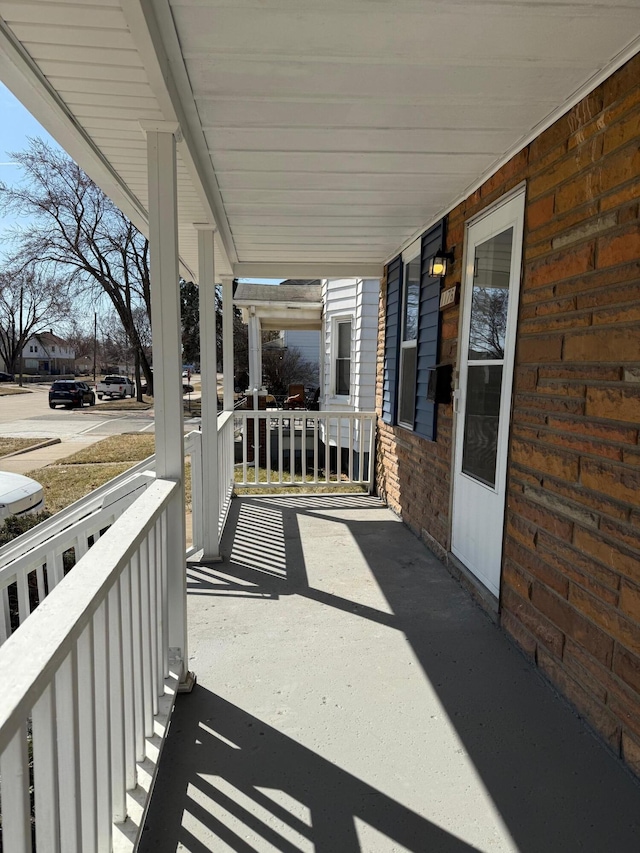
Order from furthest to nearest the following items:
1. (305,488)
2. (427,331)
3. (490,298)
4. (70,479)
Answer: (70,479)
(305,488)
(427,331)
(490,298)

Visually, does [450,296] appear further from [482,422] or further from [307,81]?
[307,81]

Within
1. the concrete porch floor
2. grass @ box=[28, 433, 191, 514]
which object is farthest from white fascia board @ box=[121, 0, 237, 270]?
grass @ box=[28, 433, 191, 514]

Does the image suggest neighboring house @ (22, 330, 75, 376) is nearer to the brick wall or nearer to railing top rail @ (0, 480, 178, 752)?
the brick wall

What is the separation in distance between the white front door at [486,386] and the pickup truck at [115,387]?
2779 centimetres

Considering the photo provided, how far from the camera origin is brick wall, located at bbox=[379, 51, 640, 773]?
5.85ft

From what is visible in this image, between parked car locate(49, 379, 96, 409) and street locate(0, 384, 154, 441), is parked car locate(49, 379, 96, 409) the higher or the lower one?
the higher one

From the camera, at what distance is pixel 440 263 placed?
11.8 ft

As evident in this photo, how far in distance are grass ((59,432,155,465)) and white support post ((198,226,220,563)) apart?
20.6ft

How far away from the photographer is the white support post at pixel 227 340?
4992 mm

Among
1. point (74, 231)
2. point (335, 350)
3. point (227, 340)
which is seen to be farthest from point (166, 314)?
point (74, 231)

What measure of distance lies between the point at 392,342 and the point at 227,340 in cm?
163

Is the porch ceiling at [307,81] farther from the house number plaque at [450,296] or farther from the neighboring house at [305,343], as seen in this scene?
the neighboring house at [305,343]

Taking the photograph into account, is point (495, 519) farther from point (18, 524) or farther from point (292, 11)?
point (18, 524)

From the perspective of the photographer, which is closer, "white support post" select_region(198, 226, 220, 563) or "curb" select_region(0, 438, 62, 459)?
"white support post" select_region(198, 226, 220, 563)
